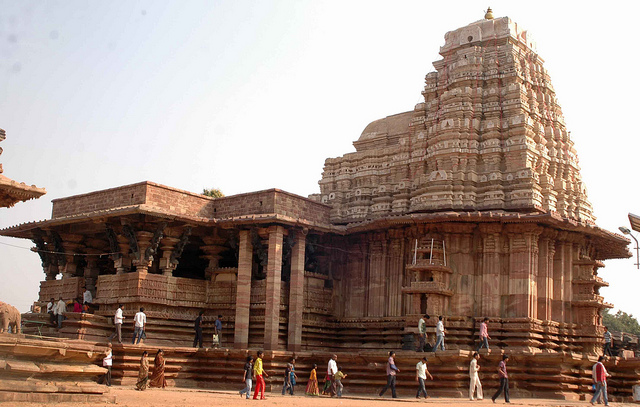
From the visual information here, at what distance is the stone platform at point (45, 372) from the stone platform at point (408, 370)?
7251 mm

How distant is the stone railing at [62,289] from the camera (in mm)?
25672

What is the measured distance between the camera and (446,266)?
2269cm

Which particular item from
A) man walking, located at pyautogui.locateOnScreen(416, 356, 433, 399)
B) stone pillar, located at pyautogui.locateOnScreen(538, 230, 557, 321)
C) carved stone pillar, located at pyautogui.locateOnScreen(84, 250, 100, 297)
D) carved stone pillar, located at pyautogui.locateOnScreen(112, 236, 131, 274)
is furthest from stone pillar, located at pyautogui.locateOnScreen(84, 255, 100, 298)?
stone pillar, located at pyautogui.locateOnScreen(538, 230, 557, 321)

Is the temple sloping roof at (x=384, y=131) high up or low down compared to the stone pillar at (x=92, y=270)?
up

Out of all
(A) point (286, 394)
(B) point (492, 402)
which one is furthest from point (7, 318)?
(B) point (492, 402)

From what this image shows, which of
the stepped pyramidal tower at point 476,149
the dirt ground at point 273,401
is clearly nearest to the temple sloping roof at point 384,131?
the stepped pyramidal tower at point 476,149

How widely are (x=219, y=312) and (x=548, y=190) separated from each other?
10.9 metres

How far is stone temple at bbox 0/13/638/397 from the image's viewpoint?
22.5 m

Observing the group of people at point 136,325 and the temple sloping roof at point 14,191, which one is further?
the group of people at point 136,325

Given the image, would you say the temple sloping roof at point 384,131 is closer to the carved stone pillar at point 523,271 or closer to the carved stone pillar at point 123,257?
the carved stone pillar at point 523,271

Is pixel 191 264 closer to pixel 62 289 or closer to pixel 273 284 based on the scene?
pixel 62 289

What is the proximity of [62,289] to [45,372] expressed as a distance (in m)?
14.3

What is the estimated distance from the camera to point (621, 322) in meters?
62.8

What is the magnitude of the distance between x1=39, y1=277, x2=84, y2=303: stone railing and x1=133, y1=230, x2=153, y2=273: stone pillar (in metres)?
3.40
